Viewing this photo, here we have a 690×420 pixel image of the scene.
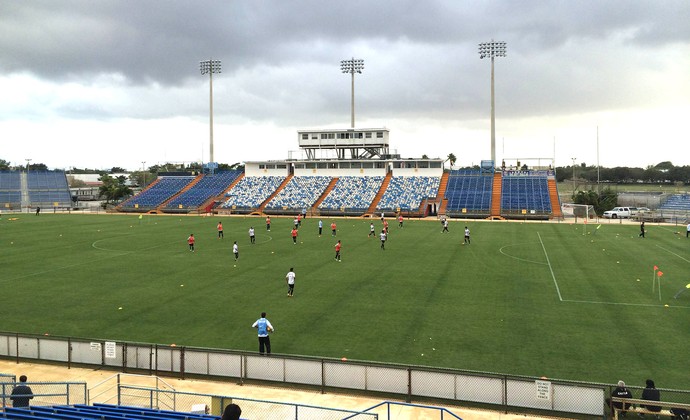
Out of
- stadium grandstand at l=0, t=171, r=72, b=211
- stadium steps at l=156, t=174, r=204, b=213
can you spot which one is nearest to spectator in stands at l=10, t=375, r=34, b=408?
stadium steps at l=156, t=174, r=204, b=213

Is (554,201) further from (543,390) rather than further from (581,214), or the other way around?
(543,390)

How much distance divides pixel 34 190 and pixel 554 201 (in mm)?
90273

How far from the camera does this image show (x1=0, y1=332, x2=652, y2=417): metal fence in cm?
1180

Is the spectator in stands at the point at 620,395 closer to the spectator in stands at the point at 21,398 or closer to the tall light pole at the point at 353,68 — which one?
the spectator in stands at the point at 21,398

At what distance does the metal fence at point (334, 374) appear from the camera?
11797 millimetres

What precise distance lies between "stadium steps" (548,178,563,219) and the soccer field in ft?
74.2

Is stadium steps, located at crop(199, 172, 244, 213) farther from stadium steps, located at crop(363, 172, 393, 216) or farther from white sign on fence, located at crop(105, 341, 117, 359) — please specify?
white sign on fence, located at crop(105, 341, 117, 359)

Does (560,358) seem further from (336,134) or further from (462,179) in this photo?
(336,134)

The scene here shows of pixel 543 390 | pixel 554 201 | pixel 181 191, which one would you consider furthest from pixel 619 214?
pixel 181 191

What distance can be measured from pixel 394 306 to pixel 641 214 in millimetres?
54810

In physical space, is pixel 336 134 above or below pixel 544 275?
above

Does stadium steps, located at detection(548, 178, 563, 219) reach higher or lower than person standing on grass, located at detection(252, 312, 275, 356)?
higher

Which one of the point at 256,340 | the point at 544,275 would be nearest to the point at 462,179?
the point at 544,275

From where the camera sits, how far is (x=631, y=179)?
158 meters
